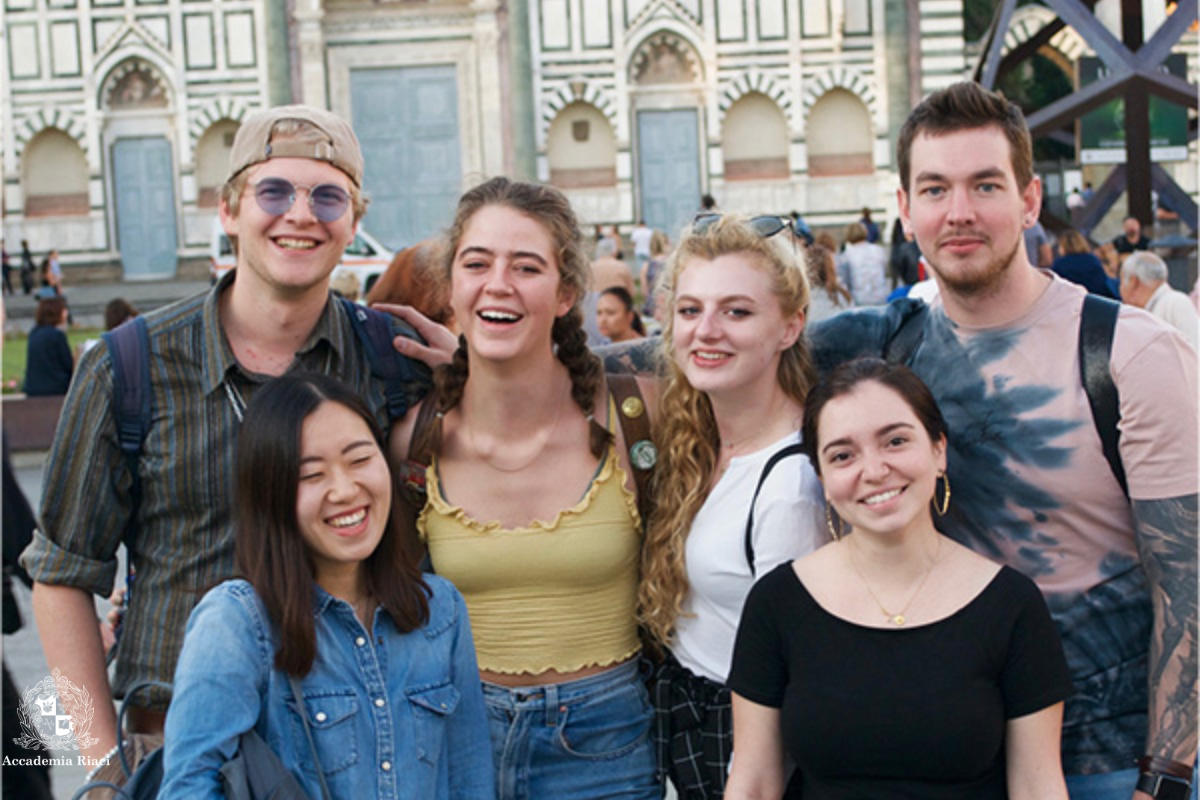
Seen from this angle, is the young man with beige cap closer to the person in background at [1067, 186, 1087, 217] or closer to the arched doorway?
the person in background at [1067, 186, 1087, 217]

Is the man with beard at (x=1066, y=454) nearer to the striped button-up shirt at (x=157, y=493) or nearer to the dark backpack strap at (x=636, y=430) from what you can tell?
the dark backpack strap at (x=636, y=430)

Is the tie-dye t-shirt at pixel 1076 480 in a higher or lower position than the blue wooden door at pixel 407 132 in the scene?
lower

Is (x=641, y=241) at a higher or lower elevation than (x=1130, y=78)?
lower

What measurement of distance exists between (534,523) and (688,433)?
13.3 inches

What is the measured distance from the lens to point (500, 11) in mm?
25188

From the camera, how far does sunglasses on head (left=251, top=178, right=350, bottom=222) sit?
2664 millimetres

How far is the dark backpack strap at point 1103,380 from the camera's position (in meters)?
2.38

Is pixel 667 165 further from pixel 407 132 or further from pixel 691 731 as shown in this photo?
pixel 691 731

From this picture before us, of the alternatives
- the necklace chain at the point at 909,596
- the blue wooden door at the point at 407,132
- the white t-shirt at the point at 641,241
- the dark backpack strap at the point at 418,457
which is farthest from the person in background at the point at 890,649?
the blue wooden door at the point at 407,132

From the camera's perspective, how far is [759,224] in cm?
267

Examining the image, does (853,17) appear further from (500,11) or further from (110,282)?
(110,282)

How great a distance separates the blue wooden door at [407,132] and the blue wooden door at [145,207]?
12.1 ft

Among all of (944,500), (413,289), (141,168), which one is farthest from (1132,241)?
(141,168)

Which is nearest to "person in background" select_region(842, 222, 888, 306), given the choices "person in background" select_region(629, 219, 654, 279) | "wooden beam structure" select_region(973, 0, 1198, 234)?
"wooden beam structure" select_region(973, 0, 1198, 234)
